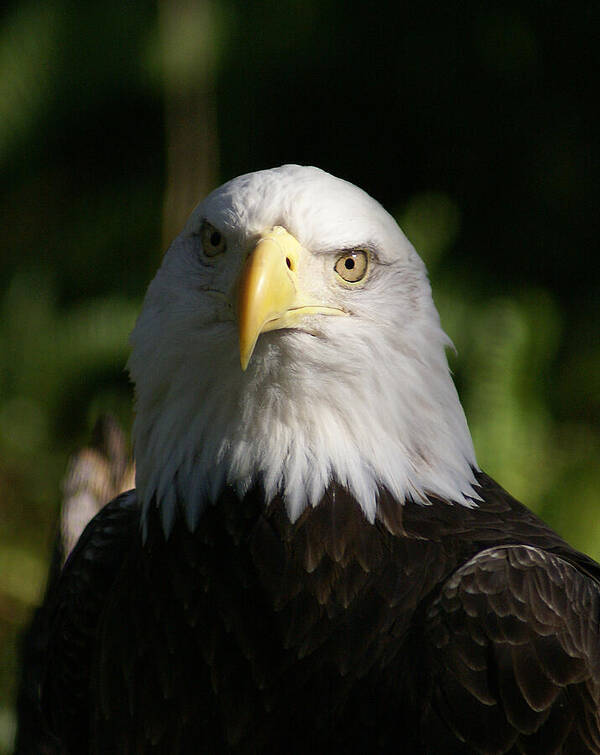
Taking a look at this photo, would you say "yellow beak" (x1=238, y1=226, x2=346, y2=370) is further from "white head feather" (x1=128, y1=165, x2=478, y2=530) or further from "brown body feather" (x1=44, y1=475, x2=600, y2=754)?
"brown body feather" (x1=44, y1=475, x2=600, y2=754)

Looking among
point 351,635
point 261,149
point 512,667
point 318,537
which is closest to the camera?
point 512,667

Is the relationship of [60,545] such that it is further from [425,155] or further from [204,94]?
[425,155]

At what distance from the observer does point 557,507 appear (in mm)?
4711

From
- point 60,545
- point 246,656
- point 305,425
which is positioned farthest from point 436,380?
point 60,545

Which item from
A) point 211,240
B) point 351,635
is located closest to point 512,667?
point 351,635

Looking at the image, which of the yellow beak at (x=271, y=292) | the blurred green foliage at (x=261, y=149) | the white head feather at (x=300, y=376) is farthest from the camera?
the blurred green foliage at (x=261, y=149)

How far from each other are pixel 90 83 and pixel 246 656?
468cm

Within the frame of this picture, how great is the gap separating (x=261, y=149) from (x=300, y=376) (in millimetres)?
4089

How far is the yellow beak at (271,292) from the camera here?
2.15m

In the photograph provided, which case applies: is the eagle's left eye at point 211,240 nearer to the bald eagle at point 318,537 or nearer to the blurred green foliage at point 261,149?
the bald eagle at point 318,537

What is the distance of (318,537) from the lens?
7.95 ft

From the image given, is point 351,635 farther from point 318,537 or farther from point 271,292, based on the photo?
point 271,292

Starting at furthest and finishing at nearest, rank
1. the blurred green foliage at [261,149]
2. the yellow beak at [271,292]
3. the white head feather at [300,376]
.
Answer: the blurred green foliage at [261,149]
the white head feather at [300,376]
the yellow beak at [271,292]

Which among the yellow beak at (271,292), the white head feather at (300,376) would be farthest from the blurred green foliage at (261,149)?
the yellow beak at (271,292)
